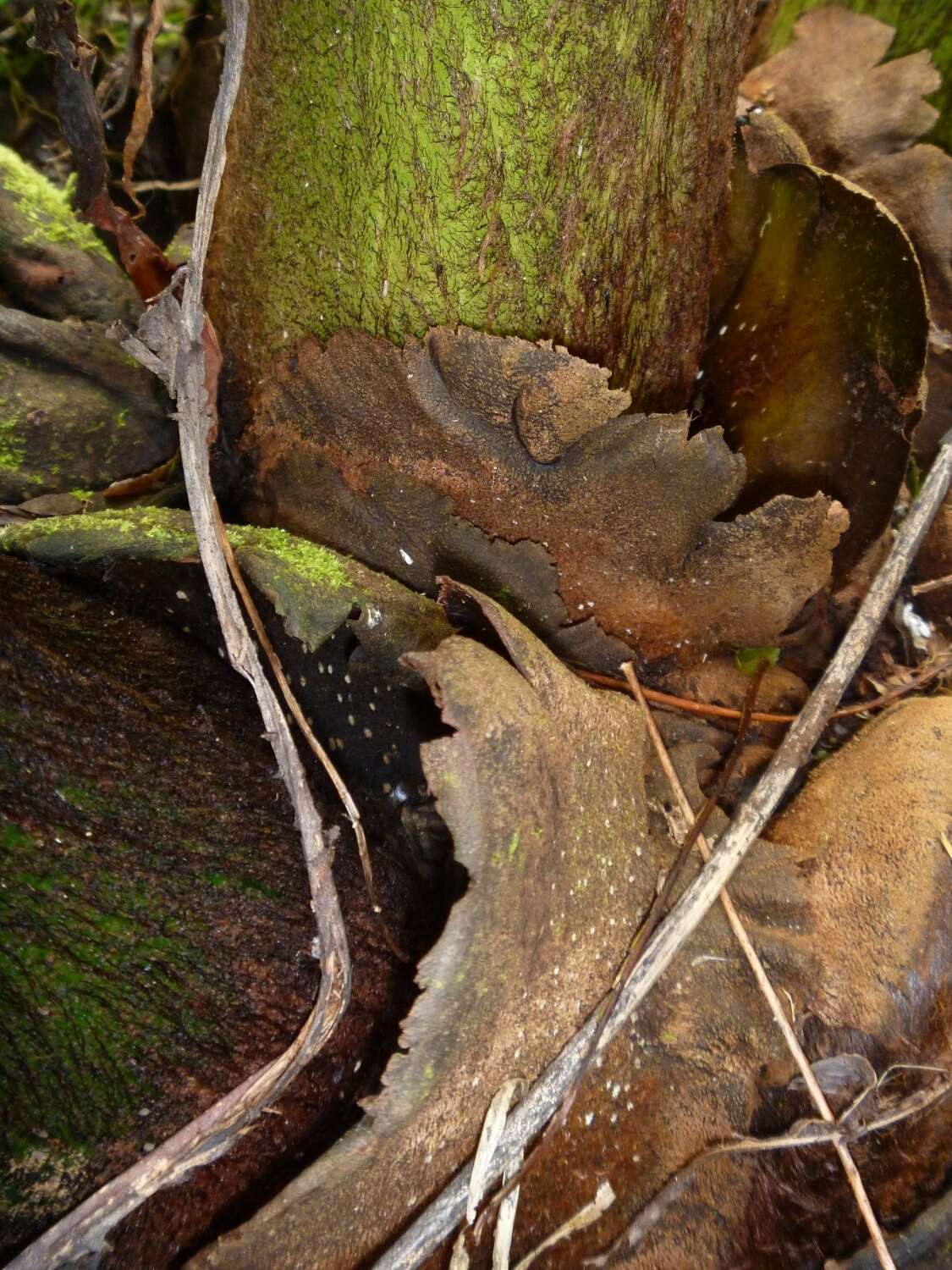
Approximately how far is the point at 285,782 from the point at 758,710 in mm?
887

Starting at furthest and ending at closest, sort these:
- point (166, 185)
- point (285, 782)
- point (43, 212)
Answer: point (166, 185) < point (43, 212) < point (285, 782)

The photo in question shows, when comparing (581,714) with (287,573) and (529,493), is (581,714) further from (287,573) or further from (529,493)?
(287,573)

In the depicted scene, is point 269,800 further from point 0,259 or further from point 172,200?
point 172,200

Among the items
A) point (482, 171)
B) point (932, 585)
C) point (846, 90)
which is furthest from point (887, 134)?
point (482, 171)

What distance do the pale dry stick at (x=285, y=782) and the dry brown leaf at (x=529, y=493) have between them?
0.20 metres

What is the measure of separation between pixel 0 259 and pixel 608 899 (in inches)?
72.1

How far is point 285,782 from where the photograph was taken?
1.07 m

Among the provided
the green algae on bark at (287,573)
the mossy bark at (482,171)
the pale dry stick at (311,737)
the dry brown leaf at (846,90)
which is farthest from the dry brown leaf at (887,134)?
the pale dry stick at (311,737)

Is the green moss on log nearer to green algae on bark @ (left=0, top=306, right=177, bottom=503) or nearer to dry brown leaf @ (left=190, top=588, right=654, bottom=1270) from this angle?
dry brown leaf @ (left=190, top=588, right=654, bottom=1270)

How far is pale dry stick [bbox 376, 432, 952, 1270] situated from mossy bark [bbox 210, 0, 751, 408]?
1.98 ft

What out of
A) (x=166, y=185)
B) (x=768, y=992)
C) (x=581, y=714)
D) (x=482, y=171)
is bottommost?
(x=768, y=992)

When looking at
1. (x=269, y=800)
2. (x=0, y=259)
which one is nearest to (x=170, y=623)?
(x=269, y=800)

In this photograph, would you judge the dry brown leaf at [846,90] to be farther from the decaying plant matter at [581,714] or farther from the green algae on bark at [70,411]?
the green algae on bark at [70,411]

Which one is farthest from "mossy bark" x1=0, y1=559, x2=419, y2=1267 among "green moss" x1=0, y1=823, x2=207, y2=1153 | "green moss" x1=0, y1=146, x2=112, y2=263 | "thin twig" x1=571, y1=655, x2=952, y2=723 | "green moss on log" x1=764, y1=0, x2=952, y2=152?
"green moss on log" x1=764, y1=0, x2=952, y2=152
